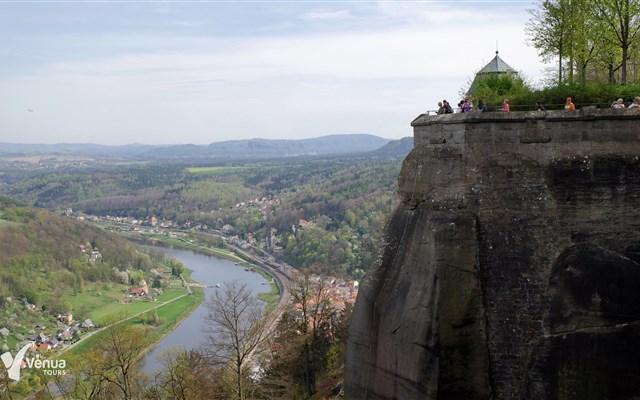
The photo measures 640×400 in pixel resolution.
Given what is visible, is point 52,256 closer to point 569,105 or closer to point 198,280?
point 198,280

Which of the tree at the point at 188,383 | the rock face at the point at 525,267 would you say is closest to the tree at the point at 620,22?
the rock face at the point at 525,267

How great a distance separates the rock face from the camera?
977cm

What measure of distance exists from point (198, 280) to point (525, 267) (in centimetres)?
7567

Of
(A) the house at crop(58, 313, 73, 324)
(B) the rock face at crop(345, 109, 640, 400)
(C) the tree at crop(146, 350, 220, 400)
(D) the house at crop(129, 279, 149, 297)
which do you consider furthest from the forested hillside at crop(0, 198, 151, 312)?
(B) the rock face at crop(345, 109, 640, 400)

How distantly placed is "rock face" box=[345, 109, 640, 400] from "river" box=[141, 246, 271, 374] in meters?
29.1

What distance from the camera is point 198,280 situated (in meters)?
82.1

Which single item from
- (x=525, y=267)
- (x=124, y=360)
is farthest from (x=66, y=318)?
(x=525, y=267)

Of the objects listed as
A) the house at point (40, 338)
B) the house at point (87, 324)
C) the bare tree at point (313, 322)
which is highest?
the bare tree at point (313, 322)

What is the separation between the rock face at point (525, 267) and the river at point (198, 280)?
1147 inches

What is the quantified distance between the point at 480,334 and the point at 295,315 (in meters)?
16.8

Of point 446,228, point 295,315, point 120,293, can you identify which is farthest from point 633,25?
point 120,293

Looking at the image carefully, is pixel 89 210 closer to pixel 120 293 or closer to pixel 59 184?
pixel 59 184

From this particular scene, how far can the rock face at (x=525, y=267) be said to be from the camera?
32.0ft

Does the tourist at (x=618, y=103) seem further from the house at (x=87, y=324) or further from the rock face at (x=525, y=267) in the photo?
the house at (x=87, y=324)
